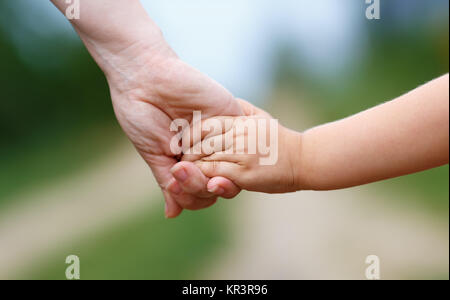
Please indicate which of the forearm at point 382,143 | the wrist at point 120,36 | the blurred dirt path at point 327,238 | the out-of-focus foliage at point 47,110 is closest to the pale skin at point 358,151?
the forearm at point 382,143

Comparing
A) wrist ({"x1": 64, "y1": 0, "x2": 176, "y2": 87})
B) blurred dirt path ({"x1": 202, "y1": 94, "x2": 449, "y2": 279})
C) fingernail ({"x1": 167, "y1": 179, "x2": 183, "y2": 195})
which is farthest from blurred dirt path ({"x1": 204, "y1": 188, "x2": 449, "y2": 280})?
wrist ({"x1": 64, "y1": 0, "x2": 176, "y2": 87})

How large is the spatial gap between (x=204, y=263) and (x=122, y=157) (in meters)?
Result: 1.43

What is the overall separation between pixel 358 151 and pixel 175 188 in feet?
1.45

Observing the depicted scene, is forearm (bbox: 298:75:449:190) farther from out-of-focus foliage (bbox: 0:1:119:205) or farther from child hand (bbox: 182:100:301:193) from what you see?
out-of-focus foliage (bbox: 0:1:119:205)

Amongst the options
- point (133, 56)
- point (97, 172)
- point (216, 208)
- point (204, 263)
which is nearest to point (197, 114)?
point (133, 56)

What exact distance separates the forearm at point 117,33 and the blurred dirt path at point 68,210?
54.6 inches

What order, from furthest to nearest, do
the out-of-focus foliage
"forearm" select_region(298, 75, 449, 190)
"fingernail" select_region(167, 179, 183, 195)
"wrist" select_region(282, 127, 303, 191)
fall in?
the out-of-focus foliage < "fingernail" select_region(167, 179, 183, 195) < "wrist" select_region(282, 127, 303, 191) < "forearm" select_region(298, 75, 449, 190)

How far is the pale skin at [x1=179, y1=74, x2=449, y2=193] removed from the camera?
857 millimetres

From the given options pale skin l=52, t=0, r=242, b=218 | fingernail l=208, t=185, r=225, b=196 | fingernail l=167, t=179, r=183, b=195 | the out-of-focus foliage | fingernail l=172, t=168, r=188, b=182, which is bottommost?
fingernail l=208, t=185, r=225, b=196

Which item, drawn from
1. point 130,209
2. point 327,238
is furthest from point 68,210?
point 327,238

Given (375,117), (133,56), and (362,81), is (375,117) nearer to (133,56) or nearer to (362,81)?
(133,56)

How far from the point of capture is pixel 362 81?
4.23m

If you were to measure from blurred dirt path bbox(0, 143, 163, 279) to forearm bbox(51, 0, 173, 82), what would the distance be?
4.55ft

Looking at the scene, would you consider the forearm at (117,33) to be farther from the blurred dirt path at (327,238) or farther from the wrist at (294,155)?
the blurred dirt path at (327,238)
